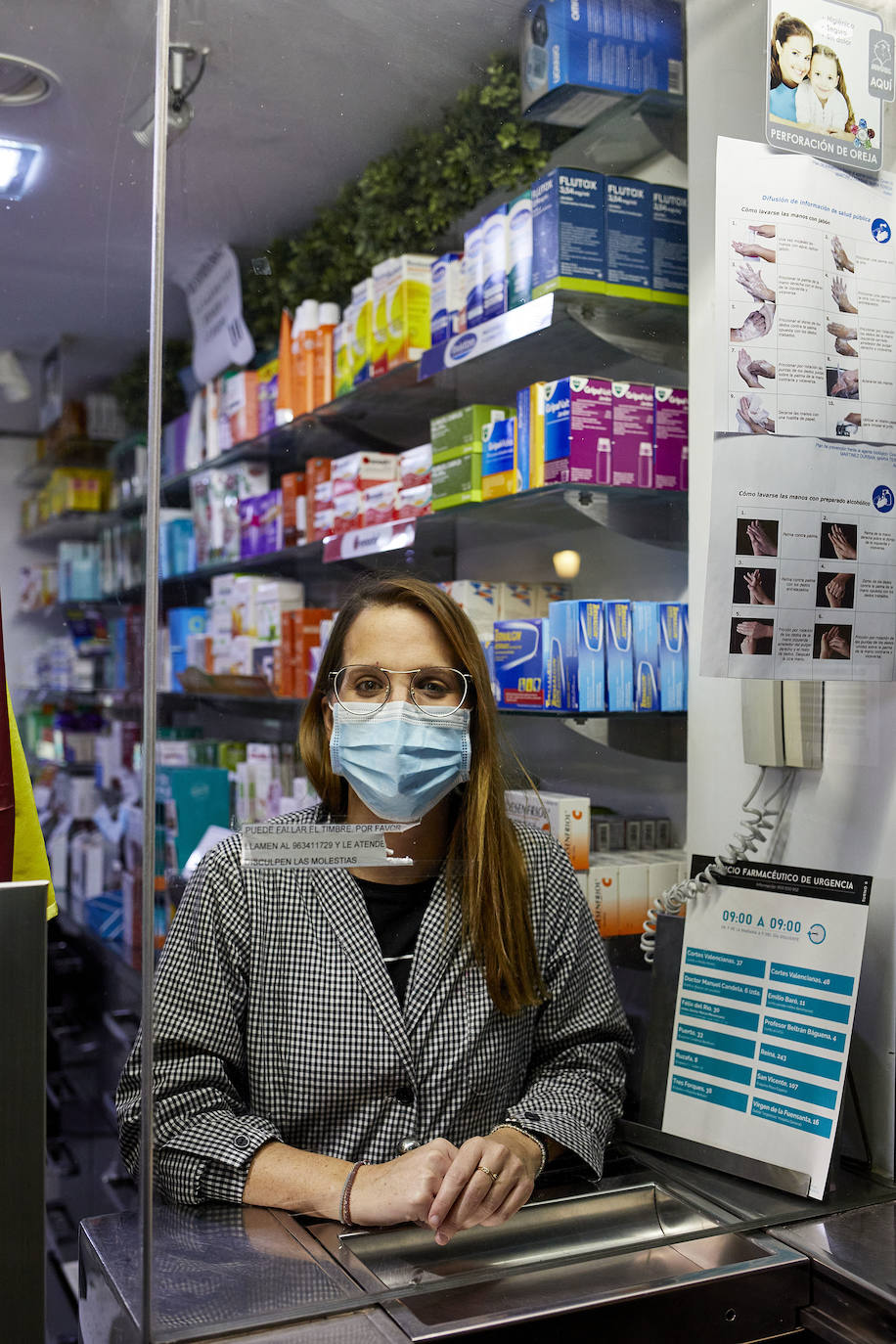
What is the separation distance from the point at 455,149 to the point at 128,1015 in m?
2.92

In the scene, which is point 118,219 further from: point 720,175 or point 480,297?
point 720,175

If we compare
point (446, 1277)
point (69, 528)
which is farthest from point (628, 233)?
point (69, 528)

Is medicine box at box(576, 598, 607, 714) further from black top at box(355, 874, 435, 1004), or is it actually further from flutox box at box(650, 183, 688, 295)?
flutox box at box(650, 183, 688, 295)

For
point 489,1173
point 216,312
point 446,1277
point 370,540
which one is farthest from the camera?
point 216,312

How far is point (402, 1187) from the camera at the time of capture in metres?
1.58

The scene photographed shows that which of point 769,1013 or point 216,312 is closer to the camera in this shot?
point 769,1013

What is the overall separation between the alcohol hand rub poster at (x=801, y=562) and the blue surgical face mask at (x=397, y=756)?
424 millimetres

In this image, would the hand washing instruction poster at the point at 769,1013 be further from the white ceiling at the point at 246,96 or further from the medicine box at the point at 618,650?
the white ceiling at the point at 246,96

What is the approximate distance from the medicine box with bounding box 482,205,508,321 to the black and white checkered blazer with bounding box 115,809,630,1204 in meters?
0.91

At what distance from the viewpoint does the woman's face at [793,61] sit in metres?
1.82

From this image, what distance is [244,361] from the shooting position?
7.35 ft

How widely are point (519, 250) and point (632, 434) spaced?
1.18ft

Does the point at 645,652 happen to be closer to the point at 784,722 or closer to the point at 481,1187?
the point at 784,722

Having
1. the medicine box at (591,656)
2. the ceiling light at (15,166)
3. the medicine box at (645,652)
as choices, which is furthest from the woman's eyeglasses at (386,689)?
the ceiling light at (15,166)
